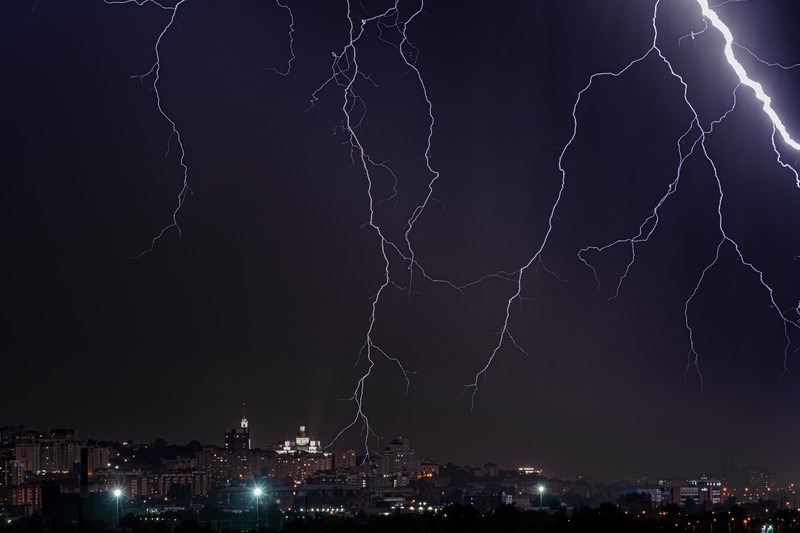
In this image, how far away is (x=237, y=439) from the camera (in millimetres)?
141375

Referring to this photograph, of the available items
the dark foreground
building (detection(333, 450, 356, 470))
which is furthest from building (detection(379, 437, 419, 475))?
the dark foreground

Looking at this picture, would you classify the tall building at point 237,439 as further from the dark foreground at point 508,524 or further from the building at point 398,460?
the dark foreground at point 508,524

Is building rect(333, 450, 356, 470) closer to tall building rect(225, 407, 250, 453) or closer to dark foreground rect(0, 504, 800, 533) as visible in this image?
tall building rect(225, 407, 250, 453)

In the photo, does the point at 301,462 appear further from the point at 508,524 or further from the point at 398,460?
the point at 508,524

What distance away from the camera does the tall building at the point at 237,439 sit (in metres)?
137

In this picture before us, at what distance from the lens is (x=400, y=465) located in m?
133

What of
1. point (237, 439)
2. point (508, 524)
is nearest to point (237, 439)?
point (237, 439)

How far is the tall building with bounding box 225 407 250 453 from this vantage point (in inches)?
5394

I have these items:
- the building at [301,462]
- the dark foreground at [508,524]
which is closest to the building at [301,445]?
the building at [301,462]

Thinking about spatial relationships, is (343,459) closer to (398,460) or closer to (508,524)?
(398,460)

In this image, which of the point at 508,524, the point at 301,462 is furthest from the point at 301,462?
the point at 508,524

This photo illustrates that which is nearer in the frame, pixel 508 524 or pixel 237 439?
pixel 508 524

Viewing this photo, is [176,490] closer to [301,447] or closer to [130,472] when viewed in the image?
[130,472]

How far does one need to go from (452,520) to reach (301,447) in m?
113
